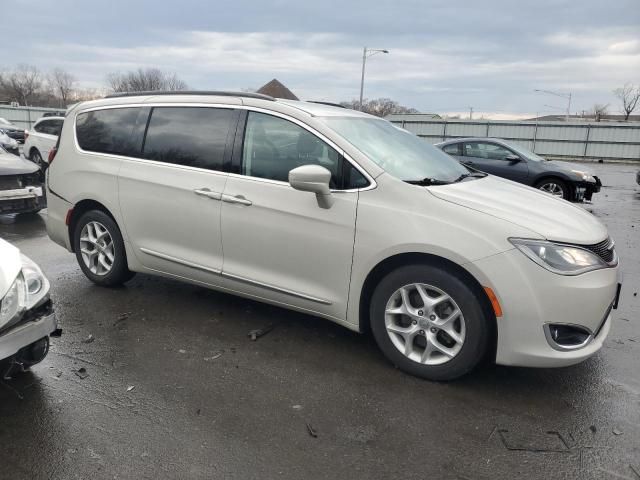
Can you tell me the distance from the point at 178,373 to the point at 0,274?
1.22 metres

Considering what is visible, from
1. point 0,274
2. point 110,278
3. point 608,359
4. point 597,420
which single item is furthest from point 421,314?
point 110,278

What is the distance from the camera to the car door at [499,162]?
1122 centimetres

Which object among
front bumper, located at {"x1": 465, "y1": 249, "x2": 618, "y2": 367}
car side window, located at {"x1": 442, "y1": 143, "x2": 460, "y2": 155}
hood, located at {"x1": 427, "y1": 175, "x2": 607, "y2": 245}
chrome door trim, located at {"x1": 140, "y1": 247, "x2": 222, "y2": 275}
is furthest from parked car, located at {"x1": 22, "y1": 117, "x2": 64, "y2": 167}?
front bumper, located at {"x1": 465, "y1": 249, "x2": 618, "y2": 367}

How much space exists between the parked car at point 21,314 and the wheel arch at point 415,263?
1.95 m

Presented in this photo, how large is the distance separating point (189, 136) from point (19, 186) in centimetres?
528

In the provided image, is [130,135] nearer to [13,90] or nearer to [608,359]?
[608,359]

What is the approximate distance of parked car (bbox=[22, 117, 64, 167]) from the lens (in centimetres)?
1424

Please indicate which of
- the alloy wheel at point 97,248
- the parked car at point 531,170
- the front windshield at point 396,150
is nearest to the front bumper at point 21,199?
the alloy wheel at point 97,248

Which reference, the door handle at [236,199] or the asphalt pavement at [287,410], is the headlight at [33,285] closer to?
the asphalt pavement at [287,410]

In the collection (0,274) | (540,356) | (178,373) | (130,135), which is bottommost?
(178,373)

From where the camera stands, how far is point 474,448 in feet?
8.63

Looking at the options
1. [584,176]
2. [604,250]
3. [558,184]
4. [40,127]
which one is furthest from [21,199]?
[584,176]

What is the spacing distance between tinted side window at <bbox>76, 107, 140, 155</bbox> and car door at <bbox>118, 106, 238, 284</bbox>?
0.52 ft

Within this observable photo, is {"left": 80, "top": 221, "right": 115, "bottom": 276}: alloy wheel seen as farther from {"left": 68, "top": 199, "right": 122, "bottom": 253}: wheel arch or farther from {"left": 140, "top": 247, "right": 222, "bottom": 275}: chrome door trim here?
{"left": 140, "top": 247, "right": 222, "bottom": 275}: chrome door trim
